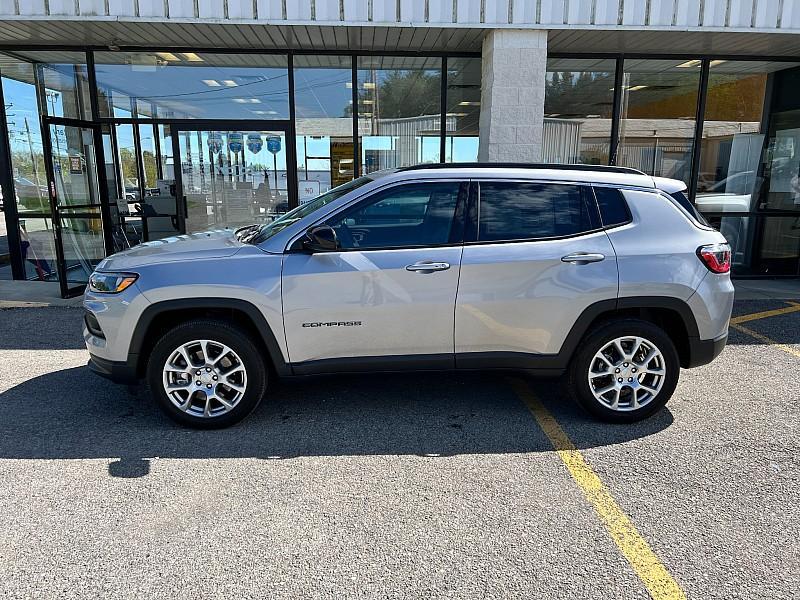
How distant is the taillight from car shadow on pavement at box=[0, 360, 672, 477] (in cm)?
112

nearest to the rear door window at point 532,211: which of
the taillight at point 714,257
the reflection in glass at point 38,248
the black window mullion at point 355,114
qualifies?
the taillight at point 714,257

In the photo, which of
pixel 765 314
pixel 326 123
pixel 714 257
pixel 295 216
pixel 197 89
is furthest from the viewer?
pixel 326 123

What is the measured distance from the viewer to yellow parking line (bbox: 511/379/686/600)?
98.7 inches

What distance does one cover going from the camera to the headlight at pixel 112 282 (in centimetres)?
379

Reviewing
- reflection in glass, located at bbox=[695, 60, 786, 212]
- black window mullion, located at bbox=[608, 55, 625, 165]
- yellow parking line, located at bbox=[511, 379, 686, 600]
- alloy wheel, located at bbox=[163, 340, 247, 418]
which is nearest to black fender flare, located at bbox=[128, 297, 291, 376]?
alloy wheel, located at bbox=[163, 340, 247, 418]

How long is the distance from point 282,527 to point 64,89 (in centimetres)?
862

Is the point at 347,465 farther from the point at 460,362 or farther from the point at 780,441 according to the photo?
the point at 780,441

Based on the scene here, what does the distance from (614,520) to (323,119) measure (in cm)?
737

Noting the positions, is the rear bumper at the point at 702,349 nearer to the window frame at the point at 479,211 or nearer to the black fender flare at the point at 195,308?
the window frame at the point at 479,211

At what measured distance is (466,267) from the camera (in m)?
3.84

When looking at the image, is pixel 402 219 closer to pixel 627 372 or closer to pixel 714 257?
pixel 627 372

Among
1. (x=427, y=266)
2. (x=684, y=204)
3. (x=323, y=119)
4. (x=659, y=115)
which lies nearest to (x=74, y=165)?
(x=323, y=119)

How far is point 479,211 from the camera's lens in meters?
3.97

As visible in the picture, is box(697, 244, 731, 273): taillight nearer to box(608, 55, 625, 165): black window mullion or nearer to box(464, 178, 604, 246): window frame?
box(464, 178, 604, 246): window frame
